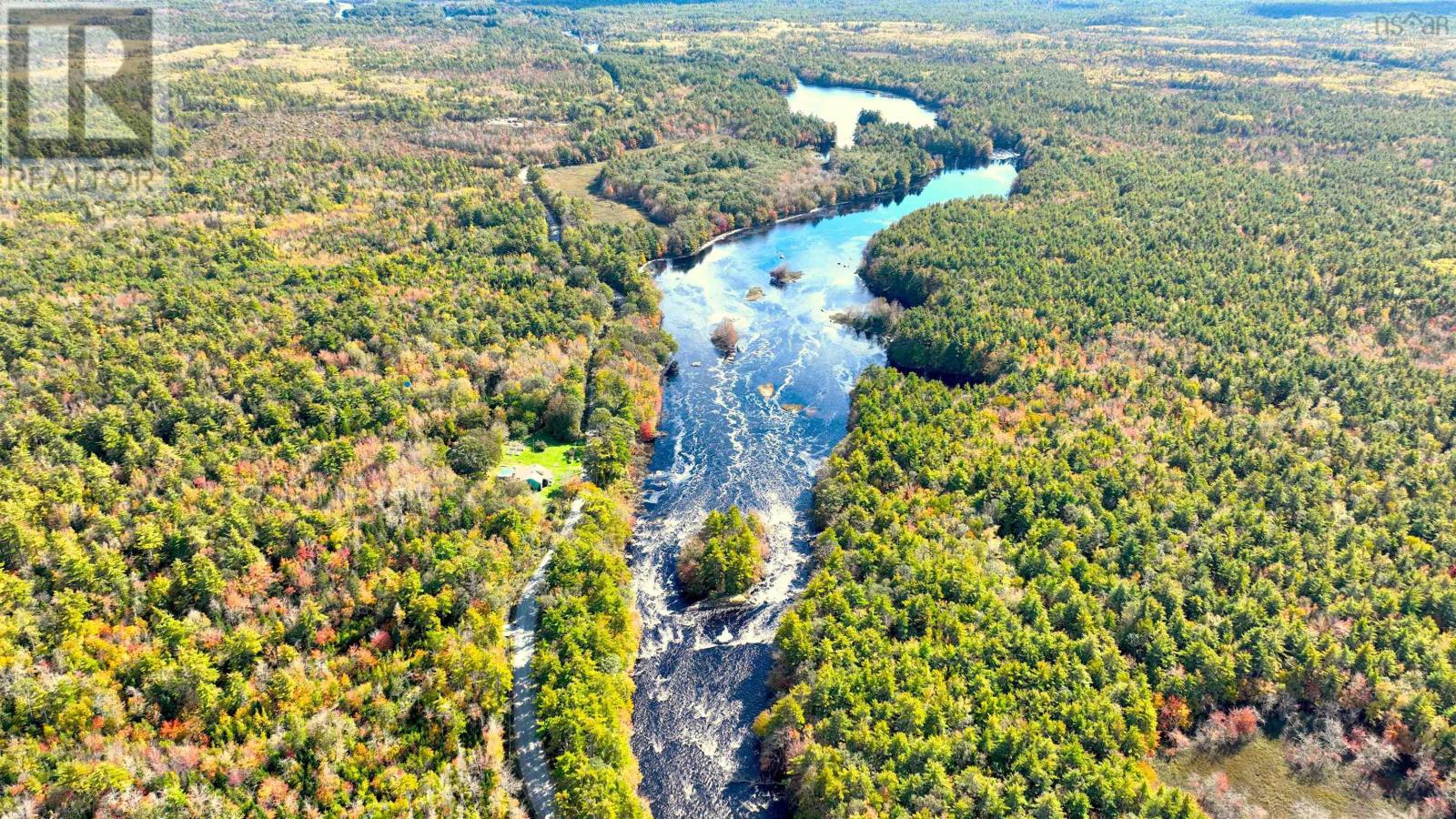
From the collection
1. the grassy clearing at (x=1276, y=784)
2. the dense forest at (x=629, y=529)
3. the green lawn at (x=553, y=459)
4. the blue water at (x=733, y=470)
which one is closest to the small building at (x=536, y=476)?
the green lawn at (x=553, y=459)

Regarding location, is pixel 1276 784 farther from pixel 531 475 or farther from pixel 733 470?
pixel 531 475

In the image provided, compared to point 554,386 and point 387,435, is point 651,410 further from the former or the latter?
point 387,435

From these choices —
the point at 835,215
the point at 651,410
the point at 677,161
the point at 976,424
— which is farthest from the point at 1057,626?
the point at 677,161

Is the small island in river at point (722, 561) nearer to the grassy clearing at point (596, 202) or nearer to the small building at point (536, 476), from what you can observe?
the small building at point (536, 476)

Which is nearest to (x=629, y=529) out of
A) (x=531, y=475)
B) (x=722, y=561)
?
(x=722, y=561)

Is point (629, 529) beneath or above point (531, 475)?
beneath
